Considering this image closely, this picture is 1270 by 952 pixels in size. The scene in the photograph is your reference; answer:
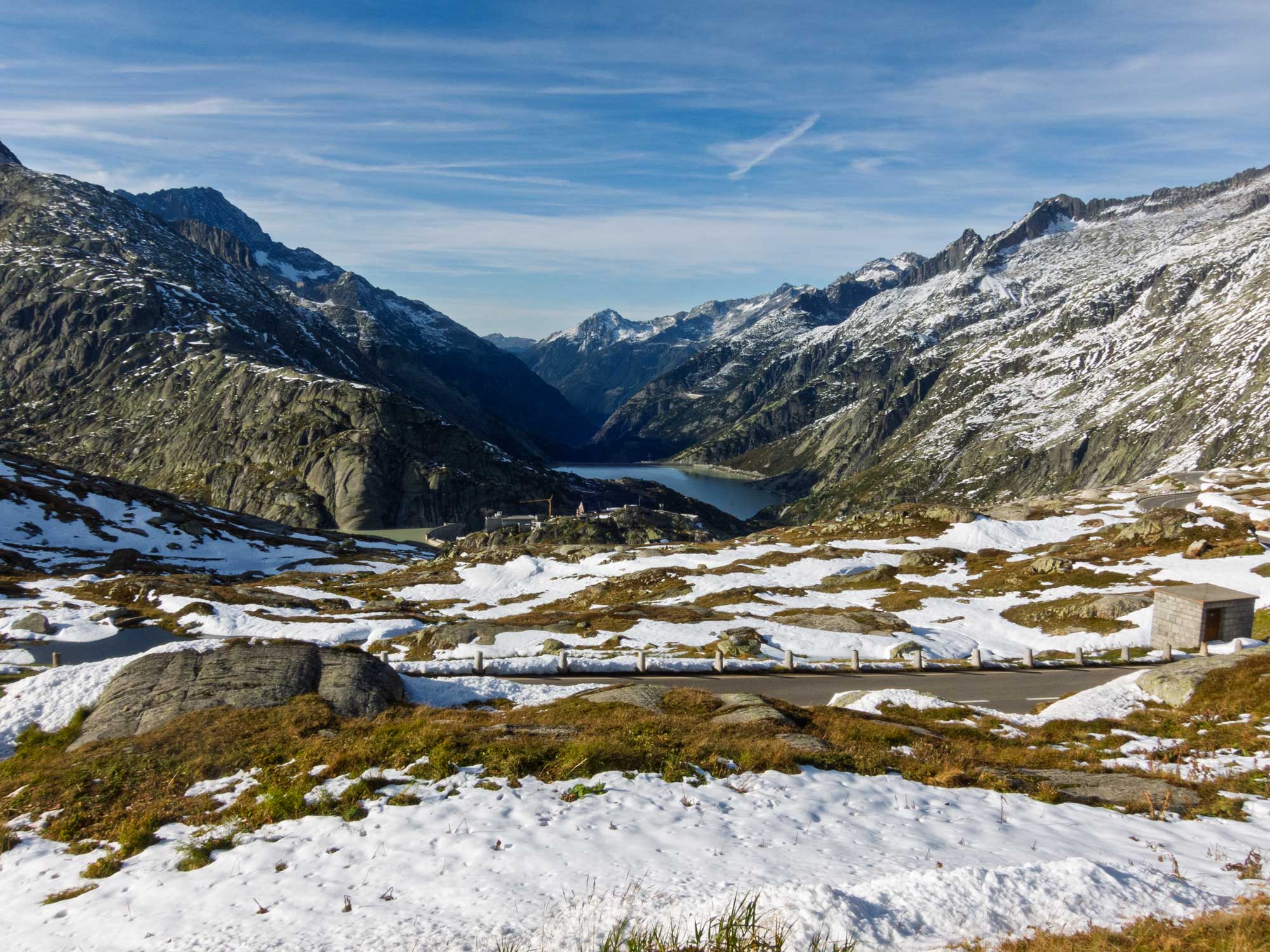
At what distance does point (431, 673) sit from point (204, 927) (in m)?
25.6

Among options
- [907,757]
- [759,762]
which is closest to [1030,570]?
[907,757]

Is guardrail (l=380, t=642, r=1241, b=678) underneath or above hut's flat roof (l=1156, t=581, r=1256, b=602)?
underneath

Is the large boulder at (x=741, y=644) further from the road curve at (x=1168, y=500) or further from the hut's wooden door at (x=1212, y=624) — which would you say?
the road curve at (x=1168, y=500)

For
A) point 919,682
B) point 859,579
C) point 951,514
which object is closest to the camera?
point 919,682

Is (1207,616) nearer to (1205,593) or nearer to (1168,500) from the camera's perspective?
(1205,593)

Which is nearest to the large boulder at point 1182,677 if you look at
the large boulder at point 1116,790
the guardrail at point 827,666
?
the guardrail at point 827,666

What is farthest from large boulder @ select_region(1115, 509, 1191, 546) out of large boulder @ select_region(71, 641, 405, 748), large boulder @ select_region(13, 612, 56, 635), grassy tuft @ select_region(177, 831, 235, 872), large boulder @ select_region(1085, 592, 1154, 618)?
large boulder @ select_region(13, 612, 56, 635)

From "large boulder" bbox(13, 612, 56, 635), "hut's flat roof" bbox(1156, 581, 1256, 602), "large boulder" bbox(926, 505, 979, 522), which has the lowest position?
"large boulder" bbox(13, 612, 56, 635)

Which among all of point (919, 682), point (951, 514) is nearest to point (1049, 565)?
point (951, 514)

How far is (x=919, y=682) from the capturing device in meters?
34.6

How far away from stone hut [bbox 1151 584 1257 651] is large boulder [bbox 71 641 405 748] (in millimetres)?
40425

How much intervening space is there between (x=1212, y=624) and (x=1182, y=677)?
14.9 metres

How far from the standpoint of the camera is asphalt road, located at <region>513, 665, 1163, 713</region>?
31.4 m

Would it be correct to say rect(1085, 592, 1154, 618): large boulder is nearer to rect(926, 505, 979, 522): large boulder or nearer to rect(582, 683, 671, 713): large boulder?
rect(926, 505, 979, 522): large boulder
